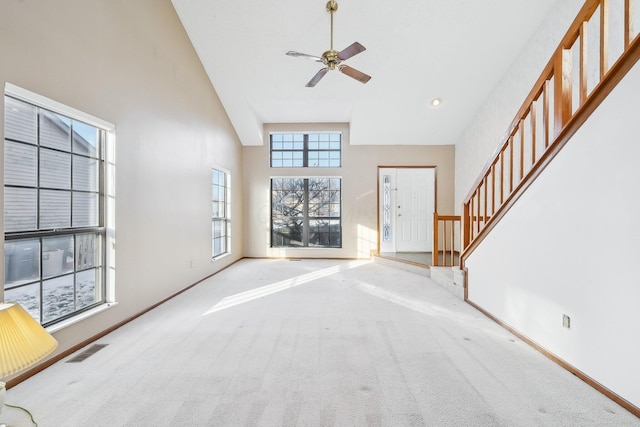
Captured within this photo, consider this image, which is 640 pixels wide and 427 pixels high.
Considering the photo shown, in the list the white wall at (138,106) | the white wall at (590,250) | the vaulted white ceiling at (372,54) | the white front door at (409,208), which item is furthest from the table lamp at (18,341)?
the white front door at (409,208)

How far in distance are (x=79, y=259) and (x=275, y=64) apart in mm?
3666

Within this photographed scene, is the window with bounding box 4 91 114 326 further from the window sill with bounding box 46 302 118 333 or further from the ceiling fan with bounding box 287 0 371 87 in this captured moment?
the ceiling fan with bounding box 287 0 371 87

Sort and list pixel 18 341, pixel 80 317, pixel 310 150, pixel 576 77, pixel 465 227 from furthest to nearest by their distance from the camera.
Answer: pixel 310 150
pixel 465 227
pixel 576 77
pixel 80 317
pixel 18 341

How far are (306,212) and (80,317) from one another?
15.2 feet

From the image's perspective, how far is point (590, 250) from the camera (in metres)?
1.80

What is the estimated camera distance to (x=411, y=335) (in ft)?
8.18

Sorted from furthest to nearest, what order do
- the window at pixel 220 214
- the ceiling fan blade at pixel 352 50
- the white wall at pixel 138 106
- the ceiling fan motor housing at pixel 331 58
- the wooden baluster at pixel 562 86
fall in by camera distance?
the window at pixel 220 214
the ceiling fan motor housing at pixel 331 58
the ceiling fan blade at pixel 352 50
the wooden baluster at pixel 562 86
the white wall at pixel 138 106

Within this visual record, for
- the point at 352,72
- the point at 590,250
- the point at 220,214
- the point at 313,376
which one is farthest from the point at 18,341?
the point at 220,214

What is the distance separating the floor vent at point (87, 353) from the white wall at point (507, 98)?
4.05 metres

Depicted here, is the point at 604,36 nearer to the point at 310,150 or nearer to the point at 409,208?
the point at 409,208

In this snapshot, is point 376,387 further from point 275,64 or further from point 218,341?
point 275,64

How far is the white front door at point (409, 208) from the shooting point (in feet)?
20.8

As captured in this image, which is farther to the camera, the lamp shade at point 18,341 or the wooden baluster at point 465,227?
the wooden baluster at point 465,227

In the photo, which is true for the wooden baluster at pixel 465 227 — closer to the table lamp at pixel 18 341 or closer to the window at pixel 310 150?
the window at pixel 310 150
